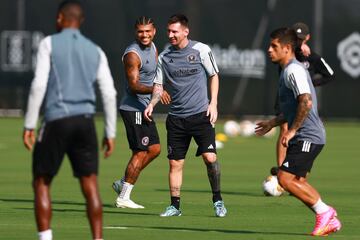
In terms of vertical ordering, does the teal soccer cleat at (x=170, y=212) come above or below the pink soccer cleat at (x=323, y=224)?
below

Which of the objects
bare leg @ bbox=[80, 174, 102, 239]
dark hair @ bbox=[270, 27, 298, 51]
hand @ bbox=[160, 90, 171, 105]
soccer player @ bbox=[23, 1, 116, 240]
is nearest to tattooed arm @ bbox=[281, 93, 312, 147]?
dark hair @ bbox=[270, 27, 298, 51]

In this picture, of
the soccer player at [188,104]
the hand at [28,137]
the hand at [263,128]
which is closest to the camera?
the hand at [28,137]

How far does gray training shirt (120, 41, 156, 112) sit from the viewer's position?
15442mm

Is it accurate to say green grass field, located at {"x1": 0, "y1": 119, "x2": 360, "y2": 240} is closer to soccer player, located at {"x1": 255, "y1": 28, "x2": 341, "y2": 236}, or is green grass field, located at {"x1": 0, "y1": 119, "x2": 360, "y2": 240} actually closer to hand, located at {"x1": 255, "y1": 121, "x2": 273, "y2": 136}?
soccer player, located at {"x1": 255, "y1": 28, "x2": 341, "y2": 236}

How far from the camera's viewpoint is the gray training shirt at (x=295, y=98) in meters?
12.1

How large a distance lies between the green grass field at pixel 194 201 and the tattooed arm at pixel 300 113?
3.20 feet

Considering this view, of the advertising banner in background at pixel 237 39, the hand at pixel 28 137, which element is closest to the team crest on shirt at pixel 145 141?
the hand at pixel 28 137

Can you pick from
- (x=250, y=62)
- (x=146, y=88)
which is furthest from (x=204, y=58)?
(x=250, y=62)

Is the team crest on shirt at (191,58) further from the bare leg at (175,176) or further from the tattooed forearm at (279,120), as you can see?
the tattooed forearm at (279,120)

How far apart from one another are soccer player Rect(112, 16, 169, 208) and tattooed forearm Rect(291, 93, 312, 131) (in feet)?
11.4

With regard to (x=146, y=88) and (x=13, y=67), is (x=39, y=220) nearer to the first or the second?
(x=146, y=88)

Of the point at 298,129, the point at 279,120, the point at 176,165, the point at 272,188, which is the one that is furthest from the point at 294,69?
the point at 272,188

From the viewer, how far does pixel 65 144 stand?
10531mm

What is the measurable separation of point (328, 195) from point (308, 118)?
187 inches
